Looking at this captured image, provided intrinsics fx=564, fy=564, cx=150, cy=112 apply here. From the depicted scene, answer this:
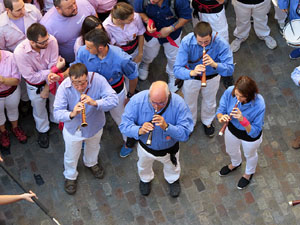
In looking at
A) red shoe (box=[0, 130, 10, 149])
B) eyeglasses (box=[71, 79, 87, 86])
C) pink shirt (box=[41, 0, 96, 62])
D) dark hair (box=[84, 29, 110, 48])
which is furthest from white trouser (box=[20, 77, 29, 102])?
eyeglasses (box=[71, 79, 87, 86])

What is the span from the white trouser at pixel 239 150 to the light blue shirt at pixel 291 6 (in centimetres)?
218

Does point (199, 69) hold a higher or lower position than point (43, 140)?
higher

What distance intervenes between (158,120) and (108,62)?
1.34 m

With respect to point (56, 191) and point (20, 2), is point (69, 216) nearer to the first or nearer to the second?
point (56, 191)

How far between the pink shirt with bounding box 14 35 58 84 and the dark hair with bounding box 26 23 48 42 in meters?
0.20

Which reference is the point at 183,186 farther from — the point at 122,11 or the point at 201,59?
the point at 122,11

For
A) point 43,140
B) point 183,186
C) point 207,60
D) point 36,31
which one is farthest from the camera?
point 43,140

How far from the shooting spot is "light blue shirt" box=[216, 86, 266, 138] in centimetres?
692

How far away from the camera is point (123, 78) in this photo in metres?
7.87

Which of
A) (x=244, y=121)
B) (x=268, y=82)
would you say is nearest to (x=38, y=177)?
(x=244, y=121)

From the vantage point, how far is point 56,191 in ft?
27.0

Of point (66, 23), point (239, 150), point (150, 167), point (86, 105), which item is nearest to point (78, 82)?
point (86, 105)

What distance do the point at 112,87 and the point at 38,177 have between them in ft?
5.96

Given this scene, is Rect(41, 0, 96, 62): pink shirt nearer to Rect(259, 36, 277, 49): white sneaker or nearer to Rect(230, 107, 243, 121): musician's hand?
Rect(230, 107, 243, 121): musician's hand
